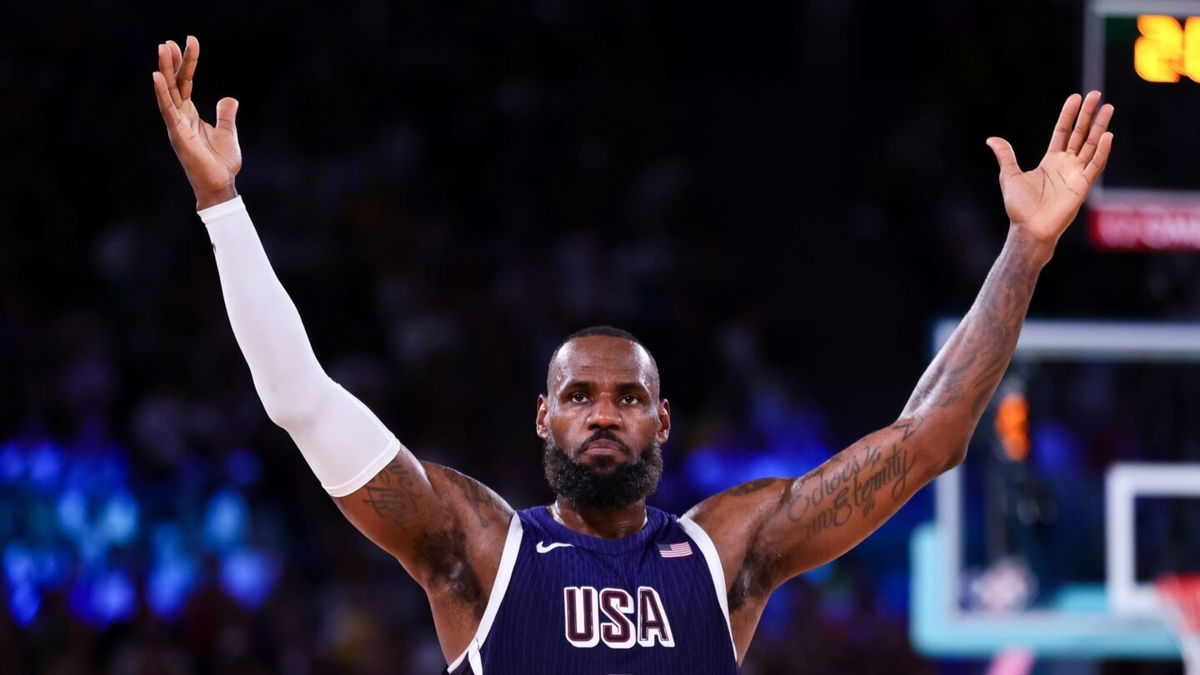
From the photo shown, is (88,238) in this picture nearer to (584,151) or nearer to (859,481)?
(584,151)

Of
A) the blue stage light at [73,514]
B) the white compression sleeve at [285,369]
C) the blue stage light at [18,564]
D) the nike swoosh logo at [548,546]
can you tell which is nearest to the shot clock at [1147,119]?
the nike swoosh logo at [548,546]

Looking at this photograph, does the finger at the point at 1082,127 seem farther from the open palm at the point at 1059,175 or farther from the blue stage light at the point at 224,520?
the blue stage light at the point at 224,520

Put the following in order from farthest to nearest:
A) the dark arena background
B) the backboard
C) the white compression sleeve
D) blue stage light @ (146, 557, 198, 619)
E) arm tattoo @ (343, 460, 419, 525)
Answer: blue stage light @ (146, 557, 198, 619) → the dark arena background → the backboard → arm tattoo @ (343, 460, 419, 525) → the white compression sleeve

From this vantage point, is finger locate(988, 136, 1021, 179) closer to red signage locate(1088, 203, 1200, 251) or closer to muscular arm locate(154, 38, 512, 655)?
muscular arm locate(154, 38, 512, 655)

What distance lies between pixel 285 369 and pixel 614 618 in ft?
3.08

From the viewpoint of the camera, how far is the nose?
4.03m

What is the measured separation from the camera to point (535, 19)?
42.5 feet

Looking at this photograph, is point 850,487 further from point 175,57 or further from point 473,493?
point 175,57

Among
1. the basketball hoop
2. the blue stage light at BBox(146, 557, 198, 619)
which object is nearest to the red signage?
the basketball hoop

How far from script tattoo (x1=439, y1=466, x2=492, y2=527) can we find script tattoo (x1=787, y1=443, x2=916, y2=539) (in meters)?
0.75

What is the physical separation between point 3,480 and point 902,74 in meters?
7.35

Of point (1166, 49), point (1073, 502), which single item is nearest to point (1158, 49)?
point (1166, 49)

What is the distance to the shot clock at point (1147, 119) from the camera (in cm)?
691

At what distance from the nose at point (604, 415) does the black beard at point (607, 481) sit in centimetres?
3
